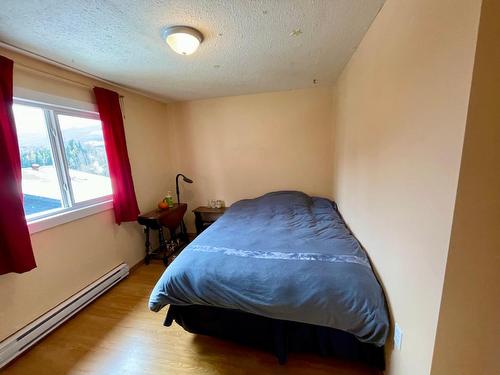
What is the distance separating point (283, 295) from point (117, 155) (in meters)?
2.25

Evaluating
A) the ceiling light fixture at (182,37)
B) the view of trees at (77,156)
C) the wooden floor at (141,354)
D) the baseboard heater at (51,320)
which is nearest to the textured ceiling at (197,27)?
the ceiling light fixture at (182,37)

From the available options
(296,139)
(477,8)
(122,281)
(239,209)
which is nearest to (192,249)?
(239,209)

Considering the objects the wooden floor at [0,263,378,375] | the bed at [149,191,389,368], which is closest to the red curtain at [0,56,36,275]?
the wooden floor at [0,263,378,375]

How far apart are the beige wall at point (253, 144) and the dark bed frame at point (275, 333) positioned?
2.03 m

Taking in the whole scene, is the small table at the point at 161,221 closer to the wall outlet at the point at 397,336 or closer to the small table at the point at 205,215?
the small table at the point at 205,215

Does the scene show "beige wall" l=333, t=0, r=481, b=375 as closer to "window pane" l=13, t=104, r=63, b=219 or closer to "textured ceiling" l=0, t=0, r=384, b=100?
"textured ceiling" l=0, t=0, r=384, b=100

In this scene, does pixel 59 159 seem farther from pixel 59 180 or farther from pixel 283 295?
pixel 283 295

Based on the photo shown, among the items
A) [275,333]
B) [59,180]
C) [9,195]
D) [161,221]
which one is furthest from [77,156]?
[275,333]

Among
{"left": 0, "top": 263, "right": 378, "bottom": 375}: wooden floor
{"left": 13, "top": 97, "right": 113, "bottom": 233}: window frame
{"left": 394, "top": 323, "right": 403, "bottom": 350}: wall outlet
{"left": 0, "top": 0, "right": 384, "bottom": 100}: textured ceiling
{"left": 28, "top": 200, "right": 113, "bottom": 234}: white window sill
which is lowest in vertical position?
{"left": 0, "top": 263, "right": 378, "bottom": 375}: wooden floor

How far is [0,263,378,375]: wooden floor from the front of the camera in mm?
1407

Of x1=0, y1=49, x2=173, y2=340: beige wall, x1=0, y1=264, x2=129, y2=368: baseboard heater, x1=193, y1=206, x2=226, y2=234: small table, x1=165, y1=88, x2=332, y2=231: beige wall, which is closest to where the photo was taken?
x1=0, y1=264, x2=129, y2=368: baseboard heater

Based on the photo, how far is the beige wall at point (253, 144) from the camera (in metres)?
3.03

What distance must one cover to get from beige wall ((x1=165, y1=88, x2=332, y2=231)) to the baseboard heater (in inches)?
66.5

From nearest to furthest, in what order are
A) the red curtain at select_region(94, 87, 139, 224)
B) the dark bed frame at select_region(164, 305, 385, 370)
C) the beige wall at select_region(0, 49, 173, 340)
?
the dark bed frame at select_region(164, 305, 385, 370), the beige wall at select_region(0, 49, 173, 340), the red curtain at select_region(94, 87, 139, 224)
